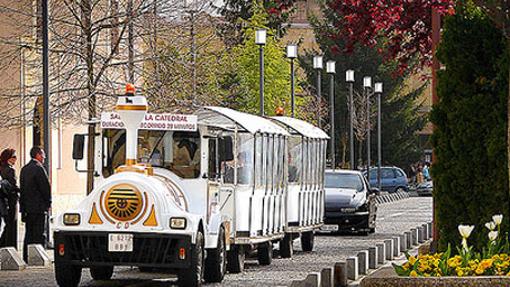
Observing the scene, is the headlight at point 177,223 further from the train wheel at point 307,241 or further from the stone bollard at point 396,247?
the train wheel at point 307,241

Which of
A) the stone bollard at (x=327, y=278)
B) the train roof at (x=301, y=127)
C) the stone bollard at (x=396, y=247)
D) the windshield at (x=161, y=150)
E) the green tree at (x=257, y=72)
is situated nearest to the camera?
the stone bollard at (x=327, y=278)

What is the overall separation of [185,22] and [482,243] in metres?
19.5

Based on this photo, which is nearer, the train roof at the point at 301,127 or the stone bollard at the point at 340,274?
the stone bollard at the point at 340,274

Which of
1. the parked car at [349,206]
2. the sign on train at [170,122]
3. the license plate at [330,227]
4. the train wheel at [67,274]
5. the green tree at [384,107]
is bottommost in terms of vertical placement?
the license plate at [330,227]

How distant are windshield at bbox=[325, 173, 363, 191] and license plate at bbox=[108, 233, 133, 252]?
17.4 meters

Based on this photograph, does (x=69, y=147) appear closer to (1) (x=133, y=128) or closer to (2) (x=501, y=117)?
(1) (x=133, y=128)

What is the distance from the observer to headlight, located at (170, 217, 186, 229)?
1941 centimetres

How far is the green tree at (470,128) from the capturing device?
16641 mm

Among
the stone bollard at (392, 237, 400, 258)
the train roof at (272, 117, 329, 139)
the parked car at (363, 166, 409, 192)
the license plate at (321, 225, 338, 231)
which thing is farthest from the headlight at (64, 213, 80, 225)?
the parked car at (363, 166, 409, 192)

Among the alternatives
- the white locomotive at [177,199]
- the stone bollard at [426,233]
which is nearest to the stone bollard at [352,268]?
the white locomotive at [177,199]

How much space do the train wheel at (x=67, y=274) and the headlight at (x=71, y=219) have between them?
1.78 feet

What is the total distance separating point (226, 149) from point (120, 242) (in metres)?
2.95

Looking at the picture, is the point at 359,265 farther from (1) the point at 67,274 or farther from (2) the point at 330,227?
(2) the point at 330,227

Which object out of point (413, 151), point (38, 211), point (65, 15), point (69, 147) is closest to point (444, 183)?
point (38, 211)
